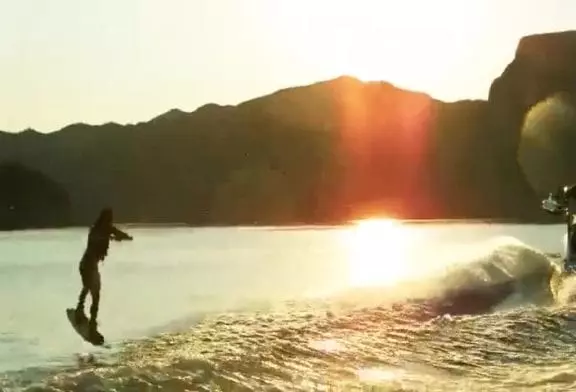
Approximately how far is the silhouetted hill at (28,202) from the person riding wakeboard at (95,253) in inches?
3.5

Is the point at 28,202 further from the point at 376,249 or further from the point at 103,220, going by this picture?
the point at 376,249

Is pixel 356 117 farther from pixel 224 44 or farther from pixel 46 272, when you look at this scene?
pixel 46 272

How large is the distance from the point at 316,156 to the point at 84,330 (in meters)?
0.83

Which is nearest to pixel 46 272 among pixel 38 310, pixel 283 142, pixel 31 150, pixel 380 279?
pixel 38 310

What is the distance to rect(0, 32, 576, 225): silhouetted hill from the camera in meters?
2.29

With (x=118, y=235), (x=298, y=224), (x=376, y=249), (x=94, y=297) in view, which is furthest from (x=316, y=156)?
(x=94, y=297)

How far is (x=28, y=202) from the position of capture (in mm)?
2291

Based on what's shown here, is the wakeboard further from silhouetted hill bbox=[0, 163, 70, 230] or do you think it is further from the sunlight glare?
the sunlight glare

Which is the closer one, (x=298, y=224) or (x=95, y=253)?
(x=95, y=253)

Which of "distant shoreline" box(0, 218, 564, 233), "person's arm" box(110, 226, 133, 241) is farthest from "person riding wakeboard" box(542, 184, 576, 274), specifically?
"person's arm" box(110, 226, 133, 241)

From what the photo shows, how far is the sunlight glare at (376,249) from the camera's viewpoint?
2.43m

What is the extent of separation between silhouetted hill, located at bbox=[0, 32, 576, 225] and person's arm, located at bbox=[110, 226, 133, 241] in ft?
0.13

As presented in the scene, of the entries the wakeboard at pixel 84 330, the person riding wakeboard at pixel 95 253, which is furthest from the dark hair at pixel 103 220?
the wakeboard at pixel 84 330

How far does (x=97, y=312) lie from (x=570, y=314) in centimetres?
147
